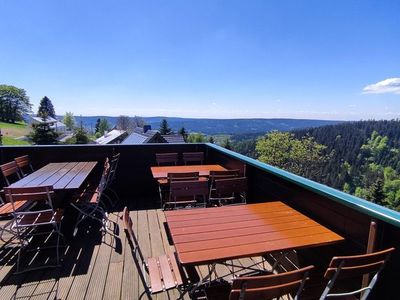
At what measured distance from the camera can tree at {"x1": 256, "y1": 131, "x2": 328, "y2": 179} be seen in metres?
34.1

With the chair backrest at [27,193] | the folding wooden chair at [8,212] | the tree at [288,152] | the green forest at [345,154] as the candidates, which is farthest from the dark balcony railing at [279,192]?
the green forest at [345,154]

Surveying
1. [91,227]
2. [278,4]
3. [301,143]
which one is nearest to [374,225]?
[91,227]

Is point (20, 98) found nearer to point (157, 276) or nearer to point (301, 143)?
point (301, 143)

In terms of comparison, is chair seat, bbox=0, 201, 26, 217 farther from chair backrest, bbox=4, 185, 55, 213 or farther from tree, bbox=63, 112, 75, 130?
tree, bbox=63, 112, 75, 130

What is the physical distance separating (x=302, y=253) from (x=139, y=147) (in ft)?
12.1

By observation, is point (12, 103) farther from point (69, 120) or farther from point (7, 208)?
point (7, 208)

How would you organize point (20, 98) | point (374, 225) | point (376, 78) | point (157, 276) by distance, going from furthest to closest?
point (376, 78) → point (20, 98) → point (157, 276) → point (374, 225)

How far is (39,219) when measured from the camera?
2967 millimetres

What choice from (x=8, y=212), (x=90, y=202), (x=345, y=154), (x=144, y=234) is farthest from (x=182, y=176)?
(x=345, y=154)

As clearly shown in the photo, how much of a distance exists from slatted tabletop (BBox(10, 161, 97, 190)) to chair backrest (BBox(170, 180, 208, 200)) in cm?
109

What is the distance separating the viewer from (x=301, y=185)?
2.49 meters

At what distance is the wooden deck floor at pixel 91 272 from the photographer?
94.0 inches

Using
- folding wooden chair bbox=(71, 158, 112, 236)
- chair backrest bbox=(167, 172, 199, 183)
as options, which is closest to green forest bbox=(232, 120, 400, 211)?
chair backrest bbox=(167, 172, 199, 183)

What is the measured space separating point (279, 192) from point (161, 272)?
158cm
